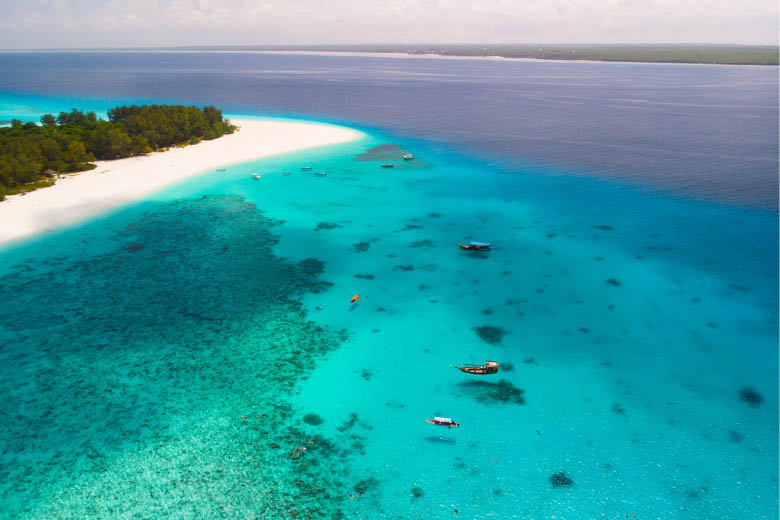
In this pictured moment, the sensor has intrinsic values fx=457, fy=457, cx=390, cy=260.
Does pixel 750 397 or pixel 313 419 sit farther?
pixel 750 397

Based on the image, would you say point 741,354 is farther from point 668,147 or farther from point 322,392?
point 668,147

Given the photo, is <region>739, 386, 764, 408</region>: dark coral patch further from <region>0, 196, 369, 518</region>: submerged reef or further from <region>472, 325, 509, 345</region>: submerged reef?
<region>0, 196, 369, 518</region>: submerged reef

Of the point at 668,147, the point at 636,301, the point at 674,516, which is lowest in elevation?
the point at 674,516

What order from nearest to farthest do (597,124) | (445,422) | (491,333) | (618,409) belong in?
1. (445,422)
2. (618,409)
3. (491,333)
4. (597,124)

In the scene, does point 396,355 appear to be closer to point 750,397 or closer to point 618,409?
point 618,409

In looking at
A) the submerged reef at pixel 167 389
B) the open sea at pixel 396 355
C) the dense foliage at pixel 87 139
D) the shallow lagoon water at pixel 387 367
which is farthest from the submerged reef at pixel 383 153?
the submerged reef at pixel 167 389

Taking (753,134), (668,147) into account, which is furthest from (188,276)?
(753,134)

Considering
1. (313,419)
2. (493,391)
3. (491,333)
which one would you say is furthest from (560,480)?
(313,419)
